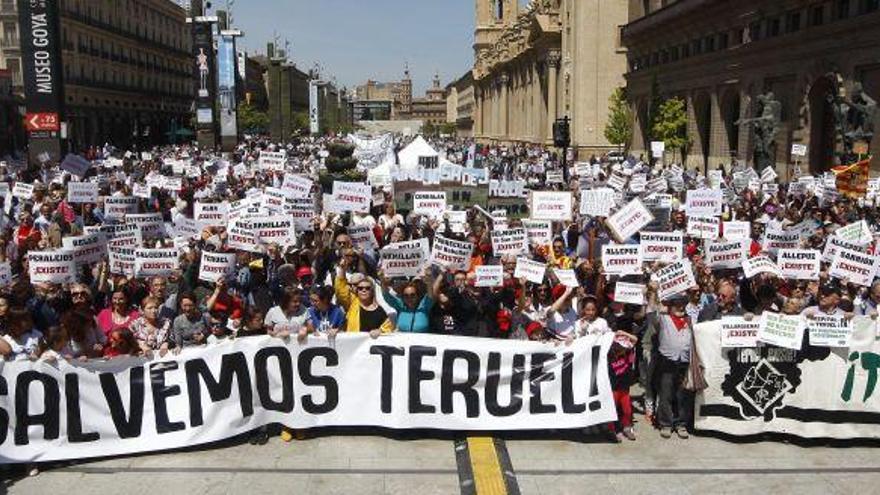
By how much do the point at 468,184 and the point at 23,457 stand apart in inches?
562

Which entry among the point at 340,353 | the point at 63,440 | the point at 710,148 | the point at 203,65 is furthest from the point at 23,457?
the point at 203,65

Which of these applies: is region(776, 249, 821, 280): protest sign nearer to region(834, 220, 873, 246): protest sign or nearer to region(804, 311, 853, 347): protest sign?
region(804, 311, 853, 347): protest sign

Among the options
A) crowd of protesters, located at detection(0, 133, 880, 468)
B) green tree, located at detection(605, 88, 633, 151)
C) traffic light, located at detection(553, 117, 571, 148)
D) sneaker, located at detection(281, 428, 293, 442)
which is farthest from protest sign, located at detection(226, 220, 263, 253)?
green tree, located at detection(605, 88, 633, 151)

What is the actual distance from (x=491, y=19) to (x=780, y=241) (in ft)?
488

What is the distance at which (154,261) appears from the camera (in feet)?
31.0

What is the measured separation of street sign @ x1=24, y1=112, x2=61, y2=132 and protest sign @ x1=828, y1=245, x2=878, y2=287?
34368 millimetres

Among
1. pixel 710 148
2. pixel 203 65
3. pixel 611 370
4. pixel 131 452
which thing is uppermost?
pixel 203 65

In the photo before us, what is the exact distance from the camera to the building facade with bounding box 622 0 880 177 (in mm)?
31922

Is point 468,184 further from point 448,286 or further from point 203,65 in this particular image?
point 203,65

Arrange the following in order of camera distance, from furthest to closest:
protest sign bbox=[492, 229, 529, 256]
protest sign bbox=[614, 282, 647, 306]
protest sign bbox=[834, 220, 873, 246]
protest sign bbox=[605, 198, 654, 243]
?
1. protest sign bbox=[834, 220, 873, 246]
2. protest sign bbox=[605, 198, 654, 243]
3. protest sign bbox=[492, 229, 529, 256]
4. protest sign bbox=[614, 282, 647, 306]

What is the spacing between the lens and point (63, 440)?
746 cm

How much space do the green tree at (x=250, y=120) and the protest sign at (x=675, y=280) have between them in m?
81.4

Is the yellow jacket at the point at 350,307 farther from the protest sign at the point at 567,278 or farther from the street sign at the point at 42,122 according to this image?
the street sign at the point at 42,122

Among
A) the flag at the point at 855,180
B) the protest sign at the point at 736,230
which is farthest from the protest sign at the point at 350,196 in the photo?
the flag at the point at 855,180
